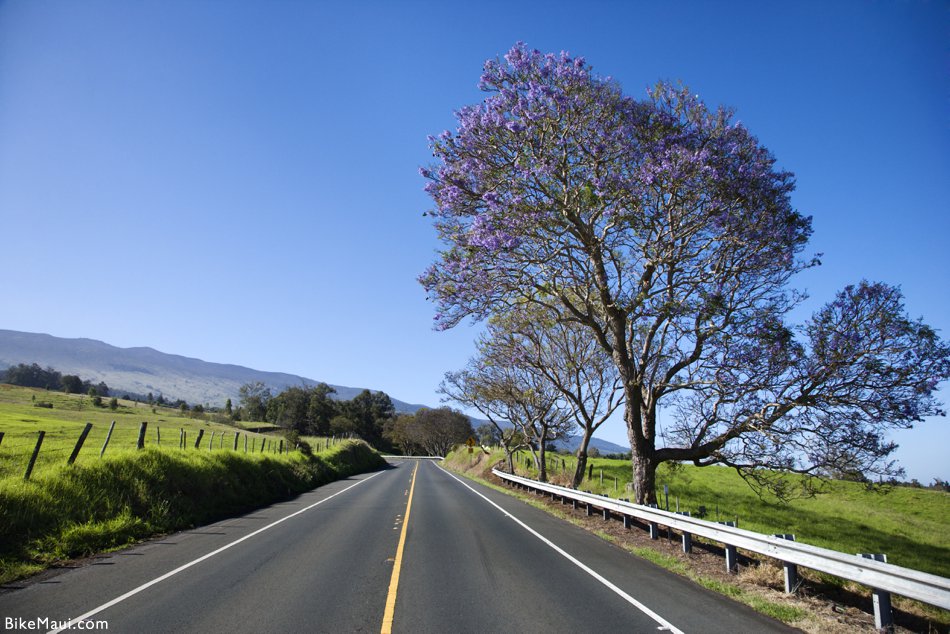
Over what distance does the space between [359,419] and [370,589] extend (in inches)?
5023

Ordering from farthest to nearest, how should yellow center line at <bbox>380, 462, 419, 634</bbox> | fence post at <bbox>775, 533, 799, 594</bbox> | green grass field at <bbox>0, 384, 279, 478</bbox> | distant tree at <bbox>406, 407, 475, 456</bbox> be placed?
1. distant tree at <bbox>406, 407, 475, 456</bbox>
2. green grass field at <bbox>0, 384, 279, 478</bbox>
3. fence post at <bbox>775, 533, 799, 594</bbox>
4. yellow center line at <bbox>380, 462, 419, 634</bbox>

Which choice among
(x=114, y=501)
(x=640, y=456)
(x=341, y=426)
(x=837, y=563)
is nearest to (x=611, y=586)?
(x=837, y=563)

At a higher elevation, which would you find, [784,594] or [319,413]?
[319,413]

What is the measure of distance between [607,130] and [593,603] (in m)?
11.9

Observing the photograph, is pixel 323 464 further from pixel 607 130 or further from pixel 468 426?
pixel 468 426

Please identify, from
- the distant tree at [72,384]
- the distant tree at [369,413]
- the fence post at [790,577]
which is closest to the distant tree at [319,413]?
the distant tree at [369,413]

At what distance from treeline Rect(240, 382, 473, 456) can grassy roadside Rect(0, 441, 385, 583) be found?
8371 centimetres

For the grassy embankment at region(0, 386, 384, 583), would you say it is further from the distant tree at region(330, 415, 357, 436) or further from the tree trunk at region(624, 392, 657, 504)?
the distant tree at region(330, 415, 357, 436)

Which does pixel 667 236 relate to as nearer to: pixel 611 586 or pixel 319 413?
pixel 611 586

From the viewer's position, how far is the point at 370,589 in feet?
23.9

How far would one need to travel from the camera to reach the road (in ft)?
19.7

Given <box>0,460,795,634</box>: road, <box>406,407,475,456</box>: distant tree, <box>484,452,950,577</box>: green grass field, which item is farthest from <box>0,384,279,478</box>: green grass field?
<box>406,407,475,456</box>: distant tree

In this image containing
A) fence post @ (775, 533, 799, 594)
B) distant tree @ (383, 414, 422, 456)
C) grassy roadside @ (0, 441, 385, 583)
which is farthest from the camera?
distant tree @ (383, 414, 422, 456)

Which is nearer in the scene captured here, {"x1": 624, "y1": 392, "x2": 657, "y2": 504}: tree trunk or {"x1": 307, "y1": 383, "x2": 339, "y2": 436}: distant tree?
{"x1": 624, "y1": 392, "x2": 657, "y2": 504}: tree trunk
